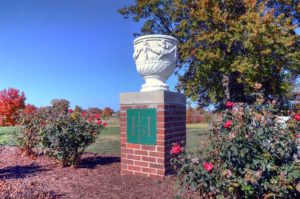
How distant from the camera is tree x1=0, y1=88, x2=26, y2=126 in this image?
21498 millimetres

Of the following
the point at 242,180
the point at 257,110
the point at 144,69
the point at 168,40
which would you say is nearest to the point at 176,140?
the point at 144,69

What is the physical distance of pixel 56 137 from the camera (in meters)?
5.11

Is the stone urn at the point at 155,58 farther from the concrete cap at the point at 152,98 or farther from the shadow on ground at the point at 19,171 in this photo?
the shadow on ground at the point at 19,171

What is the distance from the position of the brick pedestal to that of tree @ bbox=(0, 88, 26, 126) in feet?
63.8

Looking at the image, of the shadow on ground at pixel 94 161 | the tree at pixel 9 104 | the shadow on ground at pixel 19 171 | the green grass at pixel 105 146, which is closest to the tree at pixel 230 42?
the green grass at pixel 105 146

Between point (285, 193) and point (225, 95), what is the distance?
→ 1188 cm

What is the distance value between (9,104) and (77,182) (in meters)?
20.0

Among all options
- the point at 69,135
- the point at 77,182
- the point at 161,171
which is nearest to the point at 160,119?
the point at 161,171

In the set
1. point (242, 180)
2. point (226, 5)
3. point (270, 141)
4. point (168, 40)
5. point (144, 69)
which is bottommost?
point (242, 180)

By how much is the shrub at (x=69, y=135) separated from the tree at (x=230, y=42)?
25.5 ft

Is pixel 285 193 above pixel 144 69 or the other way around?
the other way around

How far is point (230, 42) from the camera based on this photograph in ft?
40.2

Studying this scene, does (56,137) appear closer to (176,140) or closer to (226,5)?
(176,140)

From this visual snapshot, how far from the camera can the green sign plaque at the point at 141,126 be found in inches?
175
